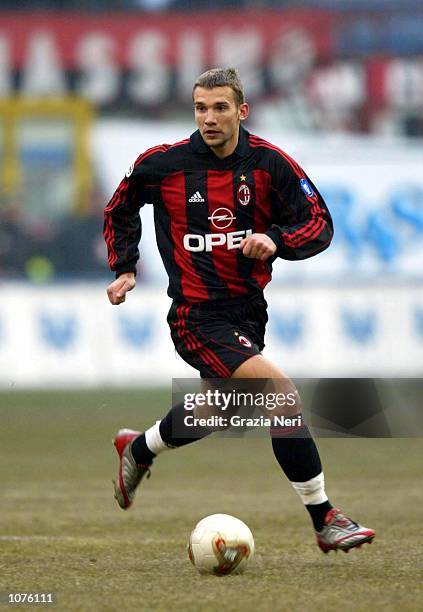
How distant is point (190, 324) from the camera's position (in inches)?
251

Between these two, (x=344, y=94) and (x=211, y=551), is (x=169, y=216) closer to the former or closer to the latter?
(x=211, y=551)

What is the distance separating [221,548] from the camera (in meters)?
5.59

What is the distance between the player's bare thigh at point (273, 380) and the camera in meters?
5.96

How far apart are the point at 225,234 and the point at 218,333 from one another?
1.55 feet

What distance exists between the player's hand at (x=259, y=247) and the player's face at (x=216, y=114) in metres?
0.56

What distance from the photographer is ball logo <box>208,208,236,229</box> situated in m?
6.28

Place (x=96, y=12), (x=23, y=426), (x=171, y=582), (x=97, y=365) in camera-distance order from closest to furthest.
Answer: (x=171, y=582), (x=23, y=426), (x=97, y=365), (x=96, y=12)

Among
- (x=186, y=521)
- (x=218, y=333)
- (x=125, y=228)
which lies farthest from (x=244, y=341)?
(x=186, y=521)

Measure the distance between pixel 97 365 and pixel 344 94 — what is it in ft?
32.6

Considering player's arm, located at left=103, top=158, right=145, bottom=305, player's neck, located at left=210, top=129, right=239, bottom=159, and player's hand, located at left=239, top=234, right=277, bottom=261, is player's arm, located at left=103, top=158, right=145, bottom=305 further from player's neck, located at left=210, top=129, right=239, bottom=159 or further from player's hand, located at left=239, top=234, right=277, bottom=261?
player's hand, located at left=239, top=234, right=277, bottom=261

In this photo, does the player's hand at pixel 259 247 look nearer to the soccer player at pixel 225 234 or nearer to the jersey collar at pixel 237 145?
the soccer player at pixel 225 234

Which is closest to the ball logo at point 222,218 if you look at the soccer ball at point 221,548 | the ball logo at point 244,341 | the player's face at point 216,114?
the player's face at point 216,114

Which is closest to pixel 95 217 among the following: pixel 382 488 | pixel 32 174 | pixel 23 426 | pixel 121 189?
pixel 32 174

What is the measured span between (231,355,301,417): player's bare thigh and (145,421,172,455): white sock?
74 centimetres
